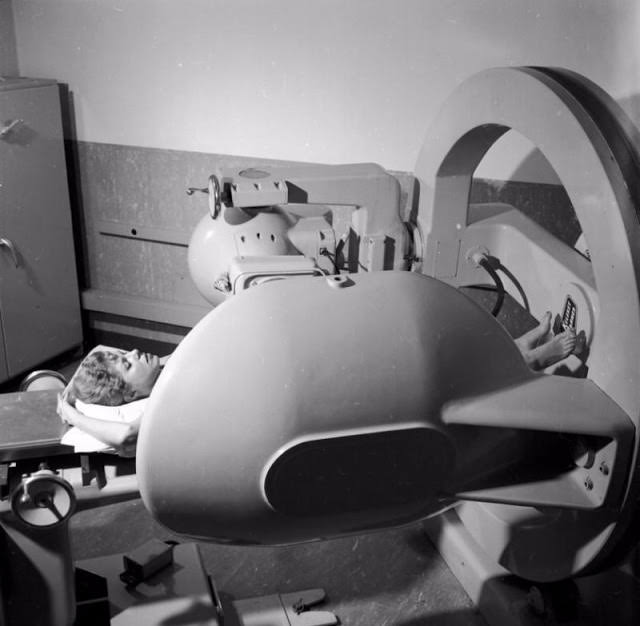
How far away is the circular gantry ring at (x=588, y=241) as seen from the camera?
1442 mm

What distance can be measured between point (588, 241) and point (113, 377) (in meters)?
1.12

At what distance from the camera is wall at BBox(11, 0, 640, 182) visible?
2.67 m

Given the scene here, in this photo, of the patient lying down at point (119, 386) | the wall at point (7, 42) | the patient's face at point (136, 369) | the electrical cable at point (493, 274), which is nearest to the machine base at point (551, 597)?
the patient lying down at point (119, 386)

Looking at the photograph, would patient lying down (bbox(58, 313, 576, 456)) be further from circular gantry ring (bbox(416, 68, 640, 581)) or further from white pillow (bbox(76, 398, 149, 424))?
circular gantry ring (bbox(416, 68, 640, 581))

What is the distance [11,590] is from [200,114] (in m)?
2.23

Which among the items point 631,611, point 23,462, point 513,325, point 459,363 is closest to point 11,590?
point 23,462

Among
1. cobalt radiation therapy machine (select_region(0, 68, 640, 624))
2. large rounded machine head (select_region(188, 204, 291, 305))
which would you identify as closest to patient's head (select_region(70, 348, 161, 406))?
cobalt radiation therapy machine (select_region(0, 68, 640, 624))

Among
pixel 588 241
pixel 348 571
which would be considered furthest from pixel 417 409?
pixel 348 571

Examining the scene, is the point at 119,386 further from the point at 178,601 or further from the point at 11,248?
the point at 11,248

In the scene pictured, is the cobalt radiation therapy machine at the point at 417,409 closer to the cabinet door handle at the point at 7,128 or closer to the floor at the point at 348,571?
the floor at the point at 348,571

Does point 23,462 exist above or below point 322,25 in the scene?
below

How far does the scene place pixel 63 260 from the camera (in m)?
3.67

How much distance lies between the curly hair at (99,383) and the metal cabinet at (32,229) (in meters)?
1.68

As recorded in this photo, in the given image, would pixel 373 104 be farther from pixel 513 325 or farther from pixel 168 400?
pixel 168 400
